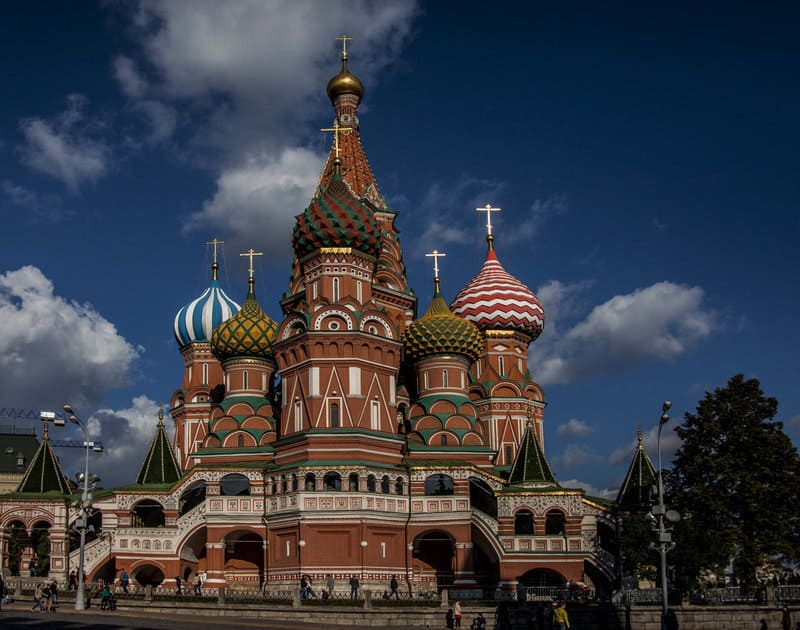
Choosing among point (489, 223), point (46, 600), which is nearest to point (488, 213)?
point (489, 223)

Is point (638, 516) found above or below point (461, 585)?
above

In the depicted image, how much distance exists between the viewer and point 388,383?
1580 inches

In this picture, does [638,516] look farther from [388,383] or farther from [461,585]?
[388,383]

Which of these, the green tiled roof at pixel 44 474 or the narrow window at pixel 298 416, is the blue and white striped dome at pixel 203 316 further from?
the narrow window at pixel 298 416

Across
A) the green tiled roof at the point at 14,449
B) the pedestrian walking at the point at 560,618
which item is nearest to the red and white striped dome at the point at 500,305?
the pedestrian walking at the point at 560,618

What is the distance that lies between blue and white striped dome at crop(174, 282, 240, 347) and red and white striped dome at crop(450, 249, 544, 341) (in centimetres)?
1172

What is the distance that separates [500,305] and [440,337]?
783 centimetres

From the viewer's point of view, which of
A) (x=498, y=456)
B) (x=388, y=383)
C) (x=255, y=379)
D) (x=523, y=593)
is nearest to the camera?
(x=523, y=593)

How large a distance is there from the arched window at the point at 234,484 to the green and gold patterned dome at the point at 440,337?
8.82 metres

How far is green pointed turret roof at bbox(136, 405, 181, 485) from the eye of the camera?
4078 cm

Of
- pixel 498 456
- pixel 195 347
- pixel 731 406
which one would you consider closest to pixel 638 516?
pixel 731 406

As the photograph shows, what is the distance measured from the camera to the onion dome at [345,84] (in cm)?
5209

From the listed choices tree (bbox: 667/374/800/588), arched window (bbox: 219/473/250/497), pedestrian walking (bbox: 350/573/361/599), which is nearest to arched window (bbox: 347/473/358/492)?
pedestrian walking (bbox: 350/573/361/599)

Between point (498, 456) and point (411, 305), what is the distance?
813 cm
